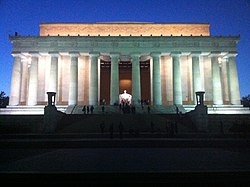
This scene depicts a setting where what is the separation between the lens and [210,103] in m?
44.2

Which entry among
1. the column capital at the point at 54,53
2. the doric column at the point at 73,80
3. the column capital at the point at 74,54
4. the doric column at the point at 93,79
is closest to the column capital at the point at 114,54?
the doric column at the point at 93,79

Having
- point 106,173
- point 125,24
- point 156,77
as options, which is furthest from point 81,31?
point 106,173

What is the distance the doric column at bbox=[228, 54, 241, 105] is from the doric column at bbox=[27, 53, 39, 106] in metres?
32.9

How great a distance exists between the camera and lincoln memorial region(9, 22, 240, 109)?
143 feet

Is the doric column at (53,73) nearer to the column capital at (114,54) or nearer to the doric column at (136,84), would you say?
the column capital at (114,54)

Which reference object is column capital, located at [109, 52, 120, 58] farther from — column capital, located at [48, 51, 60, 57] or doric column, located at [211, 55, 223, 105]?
doric column, located at [211, 55, 223, 105]

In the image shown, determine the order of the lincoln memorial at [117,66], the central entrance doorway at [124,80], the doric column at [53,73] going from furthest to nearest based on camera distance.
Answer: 1. the central entrance doorway at [124,80]
2. the doric column at [53,73]
3. the lincoln memorial at [117,66]

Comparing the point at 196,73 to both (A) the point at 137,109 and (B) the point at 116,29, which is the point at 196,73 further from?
(B) the point at 116,29

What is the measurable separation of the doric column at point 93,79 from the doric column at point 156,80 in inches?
382

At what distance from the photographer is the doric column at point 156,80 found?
4297cm

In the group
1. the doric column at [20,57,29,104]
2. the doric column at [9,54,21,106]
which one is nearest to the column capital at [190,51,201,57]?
the doric column at [20,57,29,104]

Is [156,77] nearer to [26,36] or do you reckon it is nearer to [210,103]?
[210,103]

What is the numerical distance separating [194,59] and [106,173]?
39641mm

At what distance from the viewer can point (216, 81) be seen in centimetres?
4484
